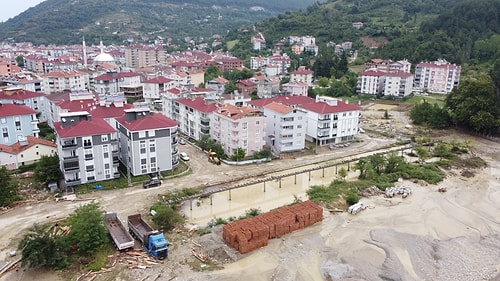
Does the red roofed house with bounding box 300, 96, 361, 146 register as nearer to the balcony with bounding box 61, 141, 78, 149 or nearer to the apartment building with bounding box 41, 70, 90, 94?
the balcony with bounding box 61, 141, 78, 149

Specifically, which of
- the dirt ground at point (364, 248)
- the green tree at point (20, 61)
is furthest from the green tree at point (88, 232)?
the green tree at point (20, 61)

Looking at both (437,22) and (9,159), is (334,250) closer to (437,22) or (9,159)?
(9,159)

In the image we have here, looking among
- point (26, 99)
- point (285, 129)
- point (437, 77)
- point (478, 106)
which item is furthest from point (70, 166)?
point (437, 77)

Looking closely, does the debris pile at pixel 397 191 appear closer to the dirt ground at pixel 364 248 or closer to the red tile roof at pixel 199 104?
the dirt ground at pixel 364 248

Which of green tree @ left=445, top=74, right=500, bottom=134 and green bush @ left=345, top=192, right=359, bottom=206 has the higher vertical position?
green tree @ left=445, top=74, right=500, bottom=134

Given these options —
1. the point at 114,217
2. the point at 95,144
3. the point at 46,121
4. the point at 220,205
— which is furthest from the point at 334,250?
the point at 46,121

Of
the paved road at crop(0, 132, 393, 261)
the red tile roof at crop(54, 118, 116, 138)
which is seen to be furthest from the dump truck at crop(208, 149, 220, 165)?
the red tile roof at crop(54, 118, 116, 138)

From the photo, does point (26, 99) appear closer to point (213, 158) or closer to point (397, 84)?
point (213, 158)

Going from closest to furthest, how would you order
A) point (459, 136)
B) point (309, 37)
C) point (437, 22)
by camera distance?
point (459, 136) → point (437, 22) → point (309, 37)
